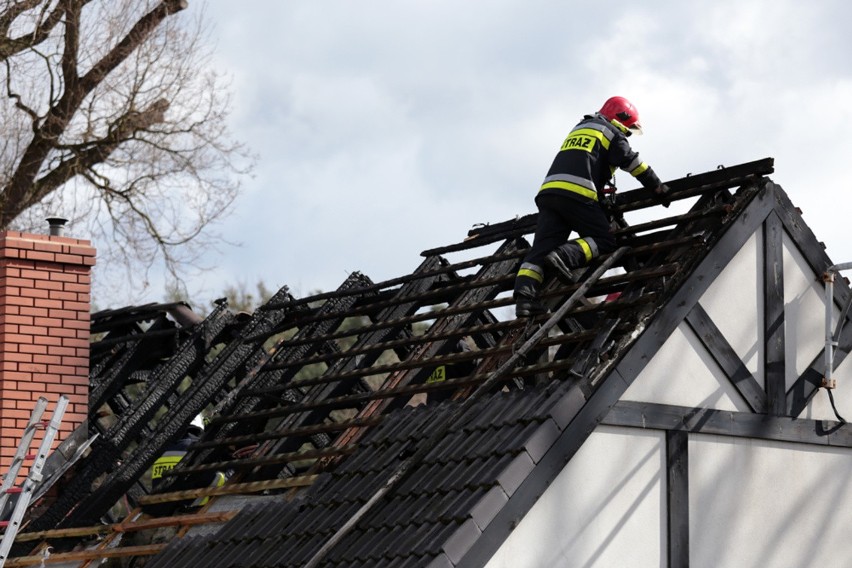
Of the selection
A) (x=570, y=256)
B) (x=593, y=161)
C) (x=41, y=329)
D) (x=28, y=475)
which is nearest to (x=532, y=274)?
(x=570, y=256)

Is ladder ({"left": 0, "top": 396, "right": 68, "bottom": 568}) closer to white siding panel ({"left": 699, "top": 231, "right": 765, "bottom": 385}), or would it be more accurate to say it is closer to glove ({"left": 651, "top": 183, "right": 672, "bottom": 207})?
white siding panel ({"left": 699, "top": 231, "right": 765, "bottom": 385})

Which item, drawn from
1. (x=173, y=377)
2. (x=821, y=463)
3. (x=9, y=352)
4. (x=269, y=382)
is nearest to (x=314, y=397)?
(x=269, y=382)

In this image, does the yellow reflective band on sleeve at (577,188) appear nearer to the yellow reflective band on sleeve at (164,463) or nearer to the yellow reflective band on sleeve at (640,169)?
the yellow reflective band on sleeve at (640,169)

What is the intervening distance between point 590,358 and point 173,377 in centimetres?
521

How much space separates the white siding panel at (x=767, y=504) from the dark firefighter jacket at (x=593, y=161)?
2.11 m

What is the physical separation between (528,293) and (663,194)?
127 cm

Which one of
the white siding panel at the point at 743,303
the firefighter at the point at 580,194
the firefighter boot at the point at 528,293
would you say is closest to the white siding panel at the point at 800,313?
the white siding panel at the point at 743,303

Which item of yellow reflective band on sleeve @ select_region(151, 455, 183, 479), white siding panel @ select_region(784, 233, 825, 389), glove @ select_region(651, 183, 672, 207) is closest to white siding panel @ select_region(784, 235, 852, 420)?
white siding panel @ select_region(784, 233, 825, 389)

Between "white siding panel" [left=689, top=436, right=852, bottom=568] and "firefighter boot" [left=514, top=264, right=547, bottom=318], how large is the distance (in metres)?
1.68

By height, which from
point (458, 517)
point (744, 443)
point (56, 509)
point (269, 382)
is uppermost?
point (269, 382)

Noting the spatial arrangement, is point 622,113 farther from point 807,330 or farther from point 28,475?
point 28,475

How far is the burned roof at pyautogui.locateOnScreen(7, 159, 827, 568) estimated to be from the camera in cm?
797

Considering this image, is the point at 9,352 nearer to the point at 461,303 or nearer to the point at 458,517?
the point at 461,303

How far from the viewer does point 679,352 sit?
8.49m
